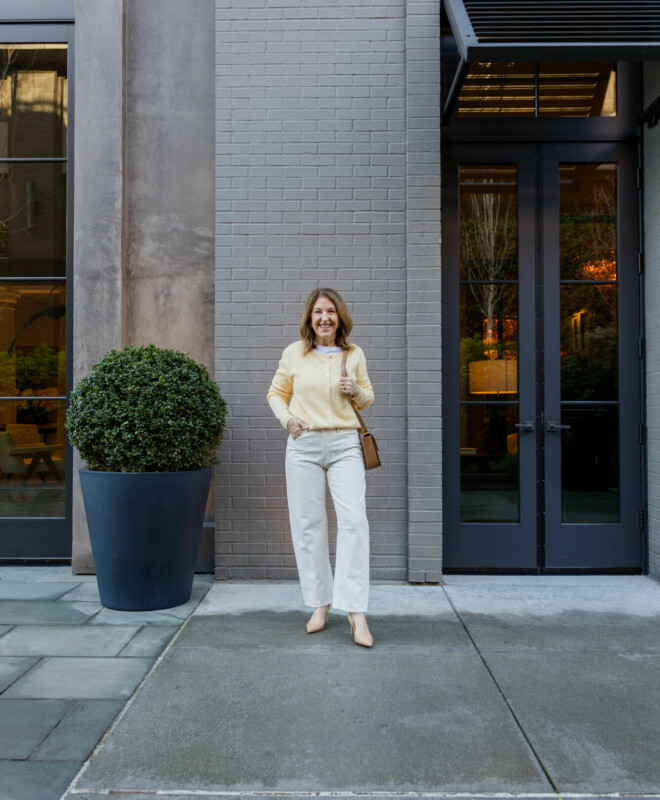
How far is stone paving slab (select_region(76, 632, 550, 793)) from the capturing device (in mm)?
2275

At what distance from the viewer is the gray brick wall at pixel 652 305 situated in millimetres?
4805

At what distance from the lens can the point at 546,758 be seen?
2.40m

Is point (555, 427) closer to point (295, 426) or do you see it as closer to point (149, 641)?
point (295, 426)

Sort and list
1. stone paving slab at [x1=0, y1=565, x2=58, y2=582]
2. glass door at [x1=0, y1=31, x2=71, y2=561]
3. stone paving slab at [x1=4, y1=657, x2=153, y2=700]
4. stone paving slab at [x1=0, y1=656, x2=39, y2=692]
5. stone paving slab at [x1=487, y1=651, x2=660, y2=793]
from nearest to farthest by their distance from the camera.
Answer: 1. stone paving slab at [x1=487, y1=651, x2=660, y2=793]
2. stone paving slab at [x1=4, y1=657, x2=153, y2=700]
3. stone paving slab at [x1=0, y1=656, x2=39, y2=692]
4. stone paving slab at [x1=0, y1=565, x2=58, y2=582]
5. glass door at [x1=0, y1=31, x2=71, y2=561]

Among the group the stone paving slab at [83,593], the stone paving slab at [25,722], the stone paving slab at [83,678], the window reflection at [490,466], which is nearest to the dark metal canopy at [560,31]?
the window reflection at [490,466]

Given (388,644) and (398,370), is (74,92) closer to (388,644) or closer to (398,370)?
(398,370)

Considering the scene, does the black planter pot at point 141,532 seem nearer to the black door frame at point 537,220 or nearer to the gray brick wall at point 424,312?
the gray brick wall at point 424,312

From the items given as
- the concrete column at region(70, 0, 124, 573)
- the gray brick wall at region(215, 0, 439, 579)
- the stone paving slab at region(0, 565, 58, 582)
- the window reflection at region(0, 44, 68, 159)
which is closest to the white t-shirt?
the gray brick wall at region(215, 0, 439, 579)

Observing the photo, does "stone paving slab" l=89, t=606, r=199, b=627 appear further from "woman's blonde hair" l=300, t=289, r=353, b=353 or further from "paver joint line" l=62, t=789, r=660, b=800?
"woman's blonde hair" l=300, t=289, r=353, b=353

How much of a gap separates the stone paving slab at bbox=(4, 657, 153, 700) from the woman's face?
2062 millimetres

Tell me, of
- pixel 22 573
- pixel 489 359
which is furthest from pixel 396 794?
pixel 22 573

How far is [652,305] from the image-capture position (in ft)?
16.1

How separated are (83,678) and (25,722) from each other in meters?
0.45

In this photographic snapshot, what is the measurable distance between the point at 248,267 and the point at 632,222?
121 inches
